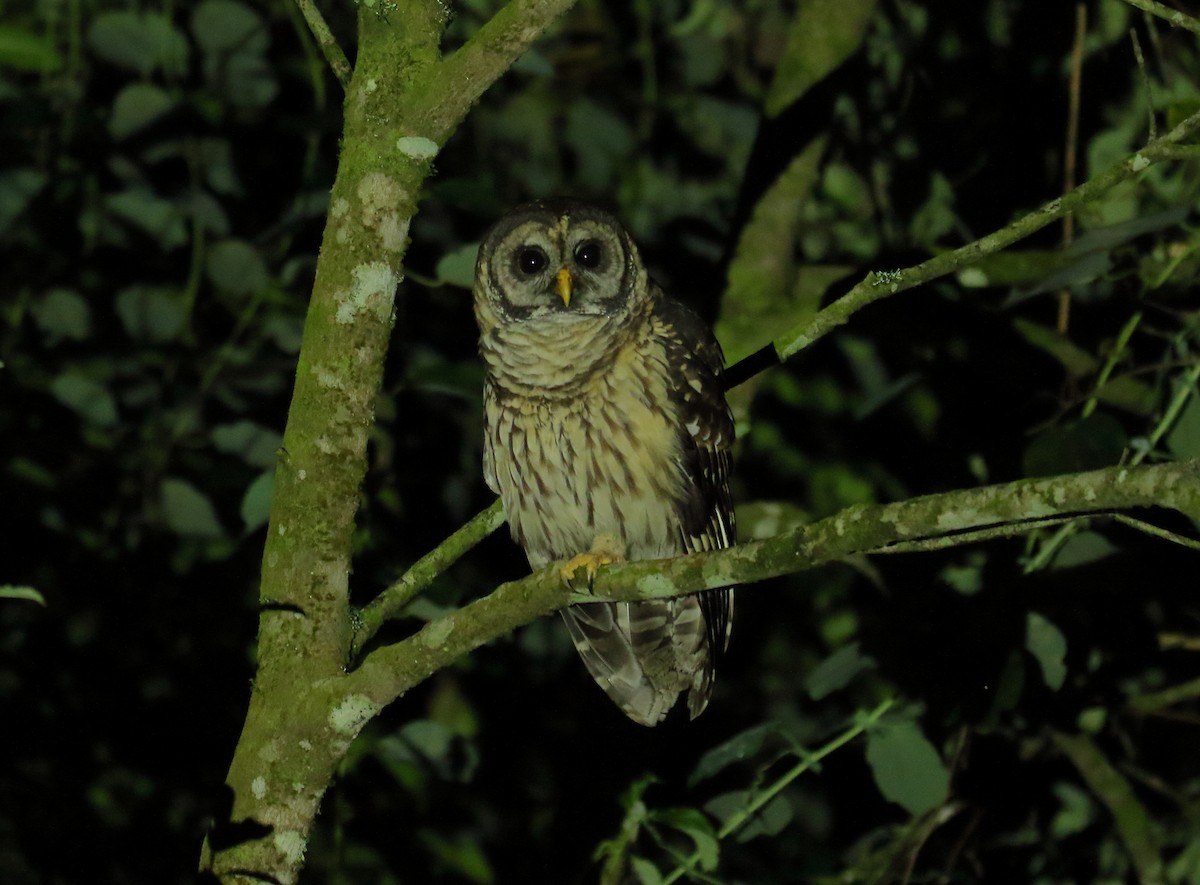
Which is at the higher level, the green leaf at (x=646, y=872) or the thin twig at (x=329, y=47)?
the thin twig at (x=329, y=47)

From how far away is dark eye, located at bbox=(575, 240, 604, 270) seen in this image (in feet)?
10.4

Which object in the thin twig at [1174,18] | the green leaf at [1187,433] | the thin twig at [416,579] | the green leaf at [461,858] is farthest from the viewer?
the green leaf at [461,858]

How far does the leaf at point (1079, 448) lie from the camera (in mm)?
2549

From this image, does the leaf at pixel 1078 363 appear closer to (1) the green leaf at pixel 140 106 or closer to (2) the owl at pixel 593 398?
(2) the owl at pixel 593 398

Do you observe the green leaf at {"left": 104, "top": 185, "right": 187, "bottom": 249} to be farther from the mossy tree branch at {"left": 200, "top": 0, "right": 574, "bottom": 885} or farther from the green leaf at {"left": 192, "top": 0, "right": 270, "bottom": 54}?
the mossy tree branch at {"left": 200, "top": 0, "right": 574, "bottom": 885}

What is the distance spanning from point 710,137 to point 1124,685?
8.88ft

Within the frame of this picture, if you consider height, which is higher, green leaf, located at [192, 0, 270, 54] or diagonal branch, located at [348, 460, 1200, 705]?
green leaf, located at [192, 0, 270, 54]

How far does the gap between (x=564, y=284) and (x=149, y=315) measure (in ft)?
4.58

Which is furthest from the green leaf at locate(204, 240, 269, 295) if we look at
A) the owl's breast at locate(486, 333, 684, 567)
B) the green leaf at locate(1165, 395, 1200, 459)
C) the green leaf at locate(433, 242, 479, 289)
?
the green leaf at locate(1165, 395, 1200, 459)

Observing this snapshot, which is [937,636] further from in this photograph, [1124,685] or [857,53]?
[857,53]

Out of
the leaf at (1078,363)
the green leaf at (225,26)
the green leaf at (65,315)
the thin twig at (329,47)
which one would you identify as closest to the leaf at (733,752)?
the leaf at (1078,363)

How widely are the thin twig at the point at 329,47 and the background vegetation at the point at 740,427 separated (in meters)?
0.56

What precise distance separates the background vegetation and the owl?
18 centimetres

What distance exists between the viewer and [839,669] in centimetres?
294
